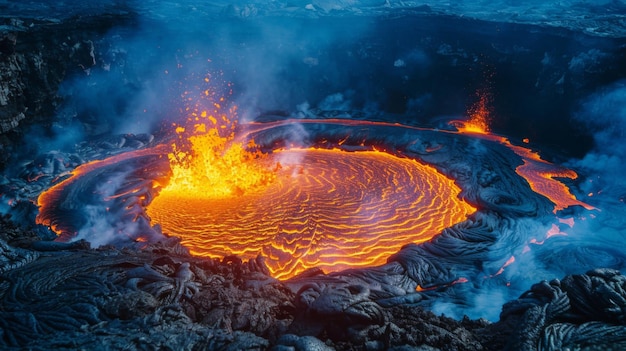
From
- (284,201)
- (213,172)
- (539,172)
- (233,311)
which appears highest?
(233,311)

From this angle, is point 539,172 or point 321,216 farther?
point 539,172

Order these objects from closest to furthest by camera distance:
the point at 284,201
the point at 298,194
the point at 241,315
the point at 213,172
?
the point at 241,315, the point at 284,201, the point at 298,194, the point at 213,172

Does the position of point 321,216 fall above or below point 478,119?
below

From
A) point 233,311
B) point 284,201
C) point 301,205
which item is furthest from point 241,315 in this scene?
point 284,201

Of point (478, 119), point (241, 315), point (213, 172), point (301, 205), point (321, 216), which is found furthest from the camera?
point (478, 119)

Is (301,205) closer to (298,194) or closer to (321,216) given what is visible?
(298,194)

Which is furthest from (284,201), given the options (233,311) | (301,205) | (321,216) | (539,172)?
(539,172)

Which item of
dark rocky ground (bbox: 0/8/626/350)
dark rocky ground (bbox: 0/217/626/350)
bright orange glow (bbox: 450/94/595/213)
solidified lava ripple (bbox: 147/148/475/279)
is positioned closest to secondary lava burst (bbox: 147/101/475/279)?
solidified lava ripple (bbox: 147/148/475/279)

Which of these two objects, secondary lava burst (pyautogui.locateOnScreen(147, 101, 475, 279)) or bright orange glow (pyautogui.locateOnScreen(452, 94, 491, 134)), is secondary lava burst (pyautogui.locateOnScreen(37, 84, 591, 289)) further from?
bright orange glow (pyautogui.locateOnScreen(452, 94, 491, 134))
